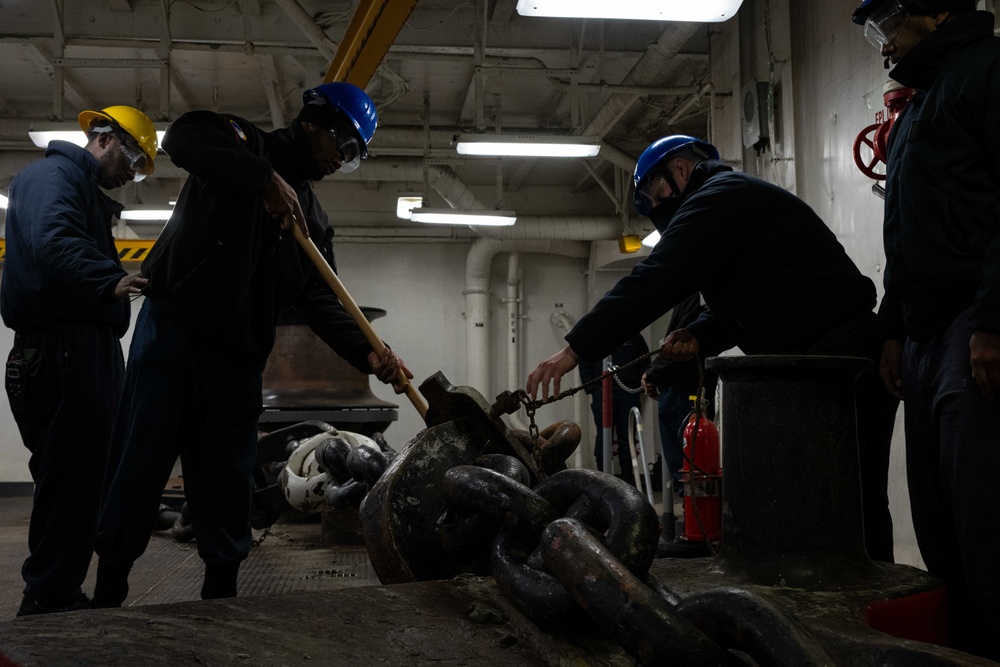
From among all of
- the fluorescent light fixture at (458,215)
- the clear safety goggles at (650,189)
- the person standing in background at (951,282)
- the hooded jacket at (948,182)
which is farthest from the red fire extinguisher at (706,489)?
the fluorescent light fixture at (458,215)

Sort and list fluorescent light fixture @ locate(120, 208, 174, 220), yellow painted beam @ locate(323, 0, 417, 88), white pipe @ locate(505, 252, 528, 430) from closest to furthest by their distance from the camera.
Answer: yellow painted beam @ locate(323, 0, 417, 88) → fluorescent light fixture @ locate(120, 208, 174, 220) → white pipe @ locate(505, 252, 528, 430)

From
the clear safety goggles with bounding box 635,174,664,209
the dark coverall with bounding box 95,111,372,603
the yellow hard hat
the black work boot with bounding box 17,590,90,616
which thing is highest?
the yellow hard hat

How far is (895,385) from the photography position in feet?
6.48

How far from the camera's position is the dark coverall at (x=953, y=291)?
Answer: 144cm

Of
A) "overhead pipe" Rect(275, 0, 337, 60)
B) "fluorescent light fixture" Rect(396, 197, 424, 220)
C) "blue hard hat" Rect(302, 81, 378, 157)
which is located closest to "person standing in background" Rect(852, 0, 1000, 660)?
"blue hard hat" Rect(302, 81, 378, 157)

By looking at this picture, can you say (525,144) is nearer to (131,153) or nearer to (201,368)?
(131,153)

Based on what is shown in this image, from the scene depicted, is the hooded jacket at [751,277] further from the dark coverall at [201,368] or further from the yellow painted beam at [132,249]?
the yellow painted beam at [132,249]

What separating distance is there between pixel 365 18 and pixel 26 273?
121 inches

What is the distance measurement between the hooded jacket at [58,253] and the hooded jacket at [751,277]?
161cm

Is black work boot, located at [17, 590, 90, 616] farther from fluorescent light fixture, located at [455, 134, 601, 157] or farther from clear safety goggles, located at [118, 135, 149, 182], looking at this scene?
fluorescent light fixture, located at [455, 134, 601, 157]

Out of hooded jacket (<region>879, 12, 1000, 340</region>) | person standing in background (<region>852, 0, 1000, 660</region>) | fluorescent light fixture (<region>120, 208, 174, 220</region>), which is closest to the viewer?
person standing in background (<region>852, 0, 1000, 660</region>)

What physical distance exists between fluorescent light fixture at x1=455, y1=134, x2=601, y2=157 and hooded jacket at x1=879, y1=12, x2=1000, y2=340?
5.12 m

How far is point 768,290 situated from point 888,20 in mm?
705

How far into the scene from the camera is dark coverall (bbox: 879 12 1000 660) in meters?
1.44
